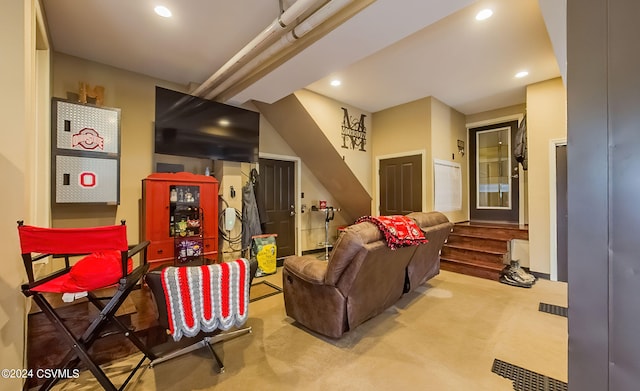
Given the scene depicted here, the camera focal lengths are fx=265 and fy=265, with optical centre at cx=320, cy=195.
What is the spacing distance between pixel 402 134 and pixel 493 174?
2.13 meters

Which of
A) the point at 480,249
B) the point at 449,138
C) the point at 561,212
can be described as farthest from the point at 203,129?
the point at 561,212

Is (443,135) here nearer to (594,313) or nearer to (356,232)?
(356,232)

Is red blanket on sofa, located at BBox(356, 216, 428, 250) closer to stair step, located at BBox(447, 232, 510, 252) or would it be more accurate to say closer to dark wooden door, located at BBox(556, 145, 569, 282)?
stair step, located at BBox(447, 232, 510, 252)

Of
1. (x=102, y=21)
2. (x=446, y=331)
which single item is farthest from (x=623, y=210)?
(x=102, y=21)

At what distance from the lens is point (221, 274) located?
189 cm

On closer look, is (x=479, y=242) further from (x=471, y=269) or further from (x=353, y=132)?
(x=353, y=132)

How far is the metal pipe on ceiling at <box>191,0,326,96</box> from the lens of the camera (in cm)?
207

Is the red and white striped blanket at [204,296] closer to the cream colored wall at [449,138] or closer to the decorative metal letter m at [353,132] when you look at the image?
the decorative metal letter m at [353,132]

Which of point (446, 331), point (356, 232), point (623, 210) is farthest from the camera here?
point (446, 331)

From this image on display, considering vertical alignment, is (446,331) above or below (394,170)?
below

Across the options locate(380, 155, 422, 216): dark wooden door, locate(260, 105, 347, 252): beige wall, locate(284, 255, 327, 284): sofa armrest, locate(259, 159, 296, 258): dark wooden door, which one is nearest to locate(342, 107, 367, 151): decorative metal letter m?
locate(380, 155, 422, 216): dark wooden door

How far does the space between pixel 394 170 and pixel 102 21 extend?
187 inches

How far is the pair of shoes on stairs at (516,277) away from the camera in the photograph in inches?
151

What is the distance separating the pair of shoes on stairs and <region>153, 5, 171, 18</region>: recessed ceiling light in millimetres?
5344
